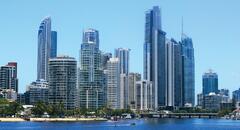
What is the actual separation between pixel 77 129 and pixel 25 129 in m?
14.9

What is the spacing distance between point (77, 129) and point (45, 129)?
10460 mm

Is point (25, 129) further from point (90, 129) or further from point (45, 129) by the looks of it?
point (90, 129)

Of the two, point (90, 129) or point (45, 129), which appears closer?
point (45, 129)

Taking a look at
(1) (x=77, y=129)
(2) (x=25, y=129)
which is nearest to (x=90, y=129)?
(1) (x=77, y=129)

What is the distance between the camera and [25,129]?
174 meters

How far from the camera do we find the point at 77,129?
571ft

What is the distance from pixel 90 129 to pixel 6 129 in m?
25.0

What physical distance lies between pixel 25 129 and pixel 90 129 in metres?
19.6

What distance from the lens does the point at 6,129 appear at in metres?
172

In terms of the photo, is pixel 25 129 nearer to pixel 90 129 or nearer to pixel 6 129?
pixel 6 129

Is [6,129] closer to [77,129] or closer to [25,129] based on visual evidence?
[25,129]

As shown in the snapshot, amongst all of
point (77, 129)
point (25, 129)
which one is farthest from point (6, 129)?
point (77, 129)

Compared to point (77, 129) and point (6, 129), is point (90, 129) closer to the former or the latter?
point (77, 129)

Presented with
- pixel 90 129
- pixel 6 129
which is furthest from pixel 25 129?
pixel 90 129
